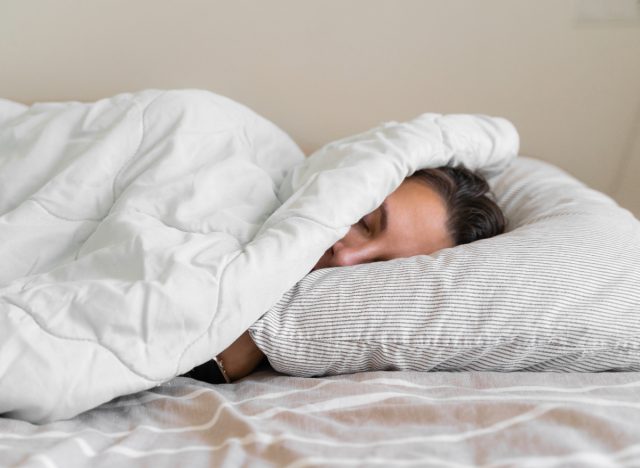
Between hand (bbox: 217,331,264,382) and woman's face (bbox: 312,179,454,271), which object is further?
woman's face (bbox: 312,179,454,271)

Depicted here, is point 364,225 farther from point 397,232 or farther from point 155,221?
point 155,221

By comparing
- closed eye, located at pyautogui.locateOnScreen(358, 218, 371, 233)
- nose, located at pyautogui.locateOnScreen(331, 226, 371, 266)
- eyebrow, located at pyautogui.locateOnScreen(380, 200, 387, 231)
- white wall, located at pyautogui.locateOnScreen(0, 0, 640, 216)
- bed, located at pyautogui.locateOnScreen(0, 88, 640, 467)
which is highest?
white wall, located at pyautogui.locateOnScreen(0, 0, 640, 216)

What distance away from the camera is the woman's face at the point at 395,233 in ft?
2.84

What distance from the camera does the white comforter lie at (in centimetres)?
62

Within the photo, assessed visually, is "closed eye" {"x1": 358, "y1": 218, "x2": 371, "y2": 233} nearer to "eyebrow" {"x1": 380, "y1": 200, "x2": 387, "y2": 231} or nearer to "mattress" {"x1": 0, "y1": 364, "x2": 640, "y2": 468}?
"eyebrow" {"x1": 380, "y1": 200, "x2": 387, "y2": 231}

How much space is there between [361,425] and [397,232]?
0.38 meters

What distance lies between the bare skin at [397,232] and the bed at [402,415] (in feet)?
0.41

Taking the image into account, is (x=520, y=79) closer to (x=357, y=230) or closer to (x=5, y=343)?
(x=357, y=230)

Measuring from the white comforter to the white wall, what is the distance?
292 mm

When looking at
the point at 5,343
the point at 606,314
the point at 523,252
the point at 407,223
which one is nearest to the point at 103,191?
the point at 5,343

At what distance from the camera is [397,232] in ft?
2.90

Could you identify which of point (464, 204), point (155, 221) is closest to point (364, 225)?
point (464, 204)

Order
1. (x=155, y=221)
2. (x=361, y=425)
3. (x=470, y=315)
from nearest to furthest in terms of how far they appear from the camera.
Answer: (x=361, y=425), (x=470, y=315), (x=155, y=221)

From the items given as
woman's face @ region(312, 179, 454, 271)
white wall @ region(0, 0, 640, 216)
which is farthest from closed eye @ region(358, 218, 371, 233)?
white wall @ region(0, 0, 640, 216)
